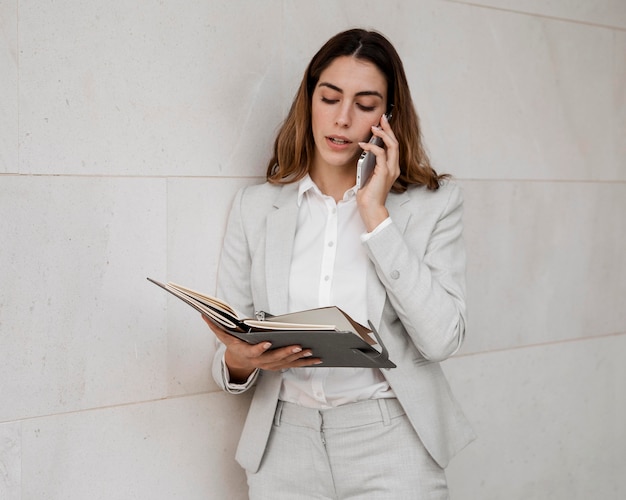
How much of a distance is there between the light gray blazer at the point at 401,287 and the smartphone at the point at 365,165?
106 millimetres

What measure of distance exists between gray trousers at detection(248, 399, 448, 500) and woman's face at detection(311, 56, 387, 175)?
2.05 ft

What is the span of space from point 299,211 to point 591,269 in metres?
1.55

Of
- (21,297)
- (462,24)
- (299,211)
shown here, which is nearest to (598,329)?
(462,24)

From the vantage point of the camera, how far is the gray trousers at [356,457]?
2059 mm

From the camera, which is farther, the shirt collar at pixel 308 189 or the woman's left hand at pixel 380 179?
the shirt collar at pixel 308 189

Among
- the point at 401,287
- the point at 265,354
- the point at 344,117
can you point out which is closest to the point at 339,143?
the point at 344,117

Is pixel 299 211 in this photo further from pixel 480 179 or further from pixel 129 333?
pixel 480 179

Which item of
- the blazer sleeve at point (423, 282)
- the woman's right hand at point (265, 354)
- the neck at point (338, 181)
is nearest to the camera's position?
the woman's right hand at point (265, 354)

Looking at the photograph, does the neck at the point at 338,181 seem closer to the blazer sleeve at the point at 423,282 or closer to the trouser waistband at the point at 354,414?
the blazer sleeve at the point at 423,282

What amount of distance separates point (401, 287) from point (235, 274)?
488mm

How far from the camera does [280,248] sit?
85.1 inches

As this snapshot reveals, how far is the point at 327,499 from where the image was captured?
2.09 metres

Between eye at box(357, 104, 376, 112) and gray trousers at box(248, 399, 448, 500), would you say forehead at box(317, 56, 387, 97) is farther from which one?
gray trousers at box(248, 399, 448, 500)

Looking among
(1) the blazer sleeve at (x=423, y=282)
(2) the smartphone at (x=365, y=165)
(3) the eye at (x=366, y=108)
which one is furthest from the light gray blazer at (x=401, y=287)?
(3) the eye at (x=366, y=108)
